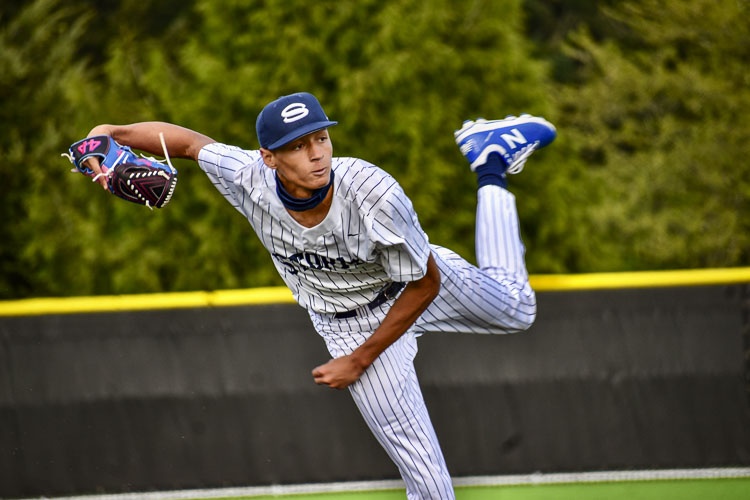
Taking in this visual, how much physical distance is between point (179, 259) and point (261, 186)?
633 cm

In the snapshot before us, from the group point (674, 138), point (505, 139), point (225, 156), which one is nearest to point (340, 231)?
point (225, 156)

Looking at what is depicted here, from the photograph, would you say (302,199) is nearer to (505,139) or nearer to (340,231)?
(340,231)

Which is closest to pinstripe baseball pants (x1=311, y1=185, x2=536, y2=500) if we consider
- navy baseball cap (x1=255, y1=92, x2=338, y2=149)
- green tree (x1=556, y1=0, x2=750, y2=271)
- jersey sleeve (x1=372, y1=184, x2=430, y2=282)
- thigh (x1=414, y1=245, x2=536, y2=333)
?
thigh (x1=414, y1=245, x2=536, y2=333)

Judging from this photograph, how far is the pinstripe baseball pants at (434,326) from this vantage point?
351cm

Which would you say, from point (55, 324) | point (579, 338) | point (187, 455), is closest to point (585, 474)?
point (579, 338)

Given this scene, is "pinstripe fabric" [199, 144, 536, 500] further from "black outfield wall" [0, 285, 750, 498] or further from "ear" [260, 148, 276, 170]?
"black outfield wall" [0, 285, 750, 498]

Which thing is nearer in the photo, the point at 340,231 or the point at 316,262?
the point at 340,231

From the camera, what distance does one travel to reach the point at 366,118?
29.2 ft

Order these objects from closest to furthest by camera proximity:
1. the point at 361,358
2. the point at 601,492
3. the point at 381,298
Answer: the point at 361,358, the point at 381,298, the point at 601,492

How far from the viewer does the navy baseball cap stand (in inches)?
119

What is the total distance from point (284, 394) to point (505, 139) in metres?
2.09

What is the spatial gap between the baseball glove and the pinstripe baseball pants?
903mm

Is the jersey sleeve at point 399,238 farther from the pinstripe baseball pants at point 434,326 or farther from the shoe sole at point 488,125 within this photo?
the shoe sole at point 488,125

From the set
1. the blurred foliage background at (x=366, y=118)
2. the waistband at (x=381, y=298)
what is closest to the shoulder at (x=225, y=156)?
the waistband at (x=381, y=298)
